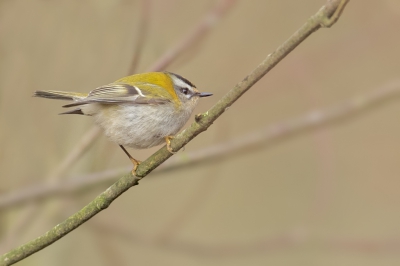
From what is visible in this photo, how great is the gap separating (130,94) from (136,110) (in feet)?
0.22

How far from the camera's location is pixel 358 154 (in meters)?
4.84

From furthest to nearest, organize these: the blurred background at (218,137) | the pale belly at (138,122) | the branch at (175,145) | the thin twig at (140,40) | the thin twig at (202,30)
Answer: the blurred background at (218,137) → the thin twig at (202,30) → the thin twig at (140,40) → the pale belly at (138,122) → the branch at (175,145)

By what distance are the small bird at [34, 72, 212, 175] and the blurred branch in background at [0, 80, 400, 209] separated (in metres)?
0.37

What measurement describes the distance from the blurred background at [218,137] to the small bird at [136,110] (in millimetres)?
139

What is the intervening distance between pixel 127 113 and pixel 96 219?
140cm

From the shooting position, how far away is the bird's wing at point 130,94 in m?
1.92

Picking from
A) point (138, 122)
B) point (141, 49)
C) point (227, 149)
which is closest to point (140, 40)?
point (141, 49)

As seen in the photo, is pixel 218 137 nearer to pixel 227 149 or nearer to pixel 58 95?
pixel 227 149

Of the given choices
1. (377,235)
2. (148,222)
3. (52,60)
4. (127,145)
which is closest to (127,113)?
(127,145)

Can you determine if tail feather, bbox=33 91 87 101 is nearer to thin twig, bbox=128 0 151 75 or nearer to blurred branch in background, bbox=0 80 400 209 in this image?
thin twig, bbox=128 0 151 75

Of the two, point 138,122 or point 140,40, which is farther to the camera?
point 140,40

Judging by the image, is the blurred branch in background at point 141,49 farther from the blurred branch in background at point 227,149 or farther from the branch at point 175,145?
the branch at point 175,145

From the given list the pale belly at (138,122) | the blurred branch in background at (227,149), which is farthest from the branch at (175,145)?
the blurred branch in background at (227,149)

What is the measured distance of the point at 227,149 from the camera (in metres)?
2.45
